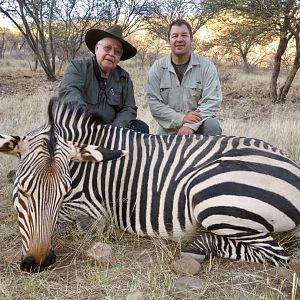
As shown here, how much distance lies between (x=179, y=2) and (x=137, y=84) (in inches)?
405

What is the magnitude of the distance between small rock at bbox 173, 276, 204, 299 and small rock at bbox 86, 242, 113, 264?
1.53 feet

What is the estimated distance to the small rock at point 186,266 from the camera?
2.29m

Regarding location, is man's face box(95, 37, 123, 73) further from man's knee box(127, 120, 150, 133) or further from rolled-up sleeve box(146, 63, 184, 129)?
rolled-up sleeve box(146, 63, 184, 129)

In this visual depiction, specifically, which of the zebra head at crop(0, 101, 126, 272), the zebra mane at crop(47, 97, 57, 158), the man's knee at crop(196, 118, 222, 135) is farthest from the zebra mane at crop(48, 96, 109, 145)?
the man's knee at crop(196, 118, 222, 135)

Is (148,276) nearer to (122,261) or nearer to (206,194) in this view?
(122,261)

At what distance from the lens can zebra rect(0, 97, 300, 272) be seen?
211 centimetres

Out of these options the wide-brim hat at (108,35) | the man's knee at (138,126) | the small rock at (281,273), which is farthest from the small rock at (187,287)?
the wide-brim hat at (108,35)

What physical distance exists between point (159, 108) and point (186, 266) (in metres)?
2.34

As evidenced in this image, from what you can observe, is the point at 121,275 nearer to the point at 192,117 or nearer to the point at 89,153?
the point at 89,153

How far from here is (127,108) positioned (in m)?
4.05

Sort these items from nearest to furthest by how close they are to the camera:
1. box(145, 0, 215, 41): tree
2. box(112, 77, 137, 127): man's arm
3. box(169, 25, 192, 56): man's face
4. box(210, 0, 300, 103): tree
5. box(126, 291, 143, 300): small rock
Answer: box(126, 291, 143, 300): small rock < box(112, 77, 137, 127): man's arm < box(169, 25, 192, 56): man's face < box(210, 0, 300, 103): tree < box(145, 0, 215, 41): tree

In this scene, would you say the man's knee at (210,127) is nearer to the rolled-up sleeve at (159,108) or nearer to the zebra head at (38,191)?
the rolled-up sleeve at (159,108)

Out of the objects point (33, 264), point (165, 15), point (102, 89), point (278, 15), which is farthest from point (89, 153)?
point (165, 15)

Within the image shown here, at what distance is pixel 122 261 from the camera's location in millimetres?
2488
